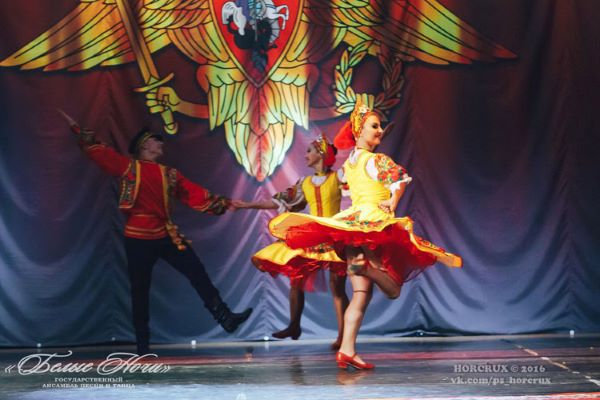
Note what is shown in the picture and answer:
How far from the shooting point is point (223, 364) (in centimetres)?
513

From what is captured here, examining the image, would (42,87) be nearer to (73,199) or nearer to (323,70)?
(73,199)

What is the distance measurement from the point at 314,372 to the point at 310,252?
3.72 ft

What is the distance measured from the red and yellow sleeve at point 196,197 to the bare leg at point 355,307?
1.94 metres

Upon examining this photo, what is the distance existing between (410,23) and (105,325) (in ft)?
11.2

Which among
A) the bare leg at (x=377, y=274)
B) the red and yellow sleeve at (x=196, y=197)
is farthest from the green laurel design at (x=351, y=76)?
the bare leg at (x=377, y=274)

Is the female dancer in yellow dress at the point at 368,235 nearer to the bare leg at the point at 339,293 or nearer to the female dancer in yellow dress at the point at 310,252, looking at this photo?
the female dancer in yellow dress at the point at 310,252

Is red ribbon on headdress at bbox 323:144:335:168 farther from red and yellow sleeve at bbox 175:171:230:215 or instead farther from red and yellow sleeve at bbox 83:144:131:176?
red and yellow sleeve at bbox 83:144:131:176

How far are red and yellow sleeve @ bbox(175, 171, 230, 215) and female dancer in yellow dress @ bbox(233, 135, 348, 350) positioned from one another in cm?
17

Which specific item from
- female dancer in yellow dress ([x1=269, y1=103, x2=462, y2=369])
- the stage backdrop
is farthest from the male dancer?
female dancer in yellow dress ([x1=269, y1=103, x2=462, y2=369])

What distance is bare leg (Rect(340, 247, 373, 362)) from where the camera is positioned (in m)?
4.50

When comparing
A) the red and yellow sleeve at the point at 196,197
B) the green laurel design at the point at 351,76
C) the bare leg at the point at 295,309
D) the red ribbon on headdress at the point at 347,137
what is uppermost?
the green laurel design at the point at 351,76

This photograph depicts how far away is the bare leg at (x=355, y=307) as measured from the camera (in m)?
4.50

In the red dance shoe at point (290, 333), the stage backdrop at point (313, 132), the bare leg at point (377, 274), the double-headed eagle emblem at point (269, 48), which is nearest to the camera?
the bare leg at point (377, 274)

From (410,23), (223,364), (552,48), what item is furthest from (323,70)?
(223,364)
